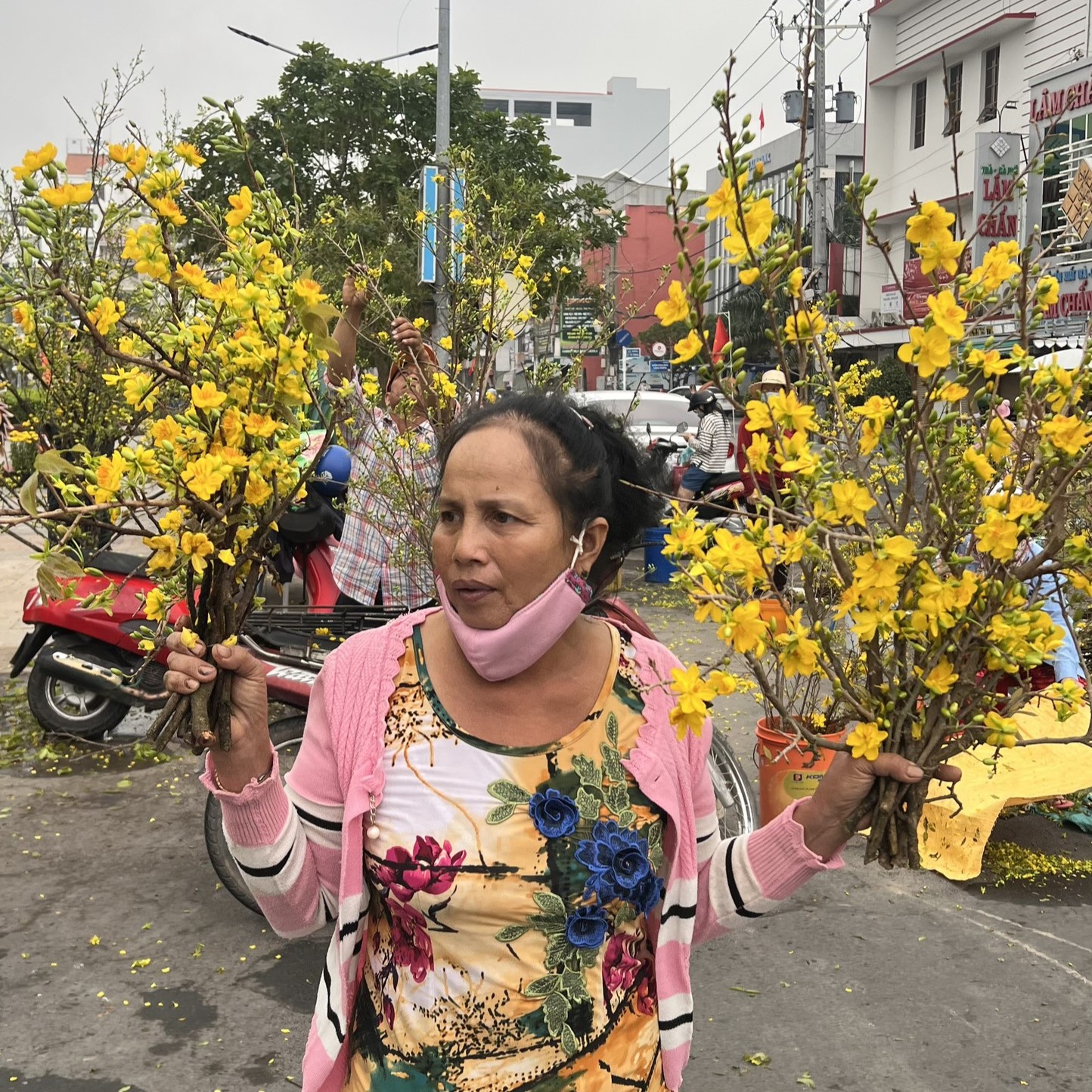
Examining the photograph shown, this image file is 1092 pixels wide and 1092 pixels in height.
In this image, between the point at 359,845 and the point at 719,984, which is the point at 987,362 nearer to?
the point at 359,845

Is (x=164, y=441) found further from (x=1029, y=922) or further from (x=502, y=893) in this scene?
(x=1029, y=922)

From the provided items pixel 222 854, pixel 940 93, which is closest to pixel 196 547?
pixel 222 854

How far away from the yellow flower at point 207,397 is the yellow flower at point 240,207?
0.39 metres

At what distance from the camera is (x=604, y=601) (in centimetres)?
231

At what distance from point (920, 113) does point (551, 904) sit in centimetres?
2898

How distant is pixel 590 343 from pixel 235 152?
138 inches

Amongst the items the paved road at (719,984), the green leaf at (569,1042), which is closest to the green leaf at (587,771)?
the green leaf at (569,1042)

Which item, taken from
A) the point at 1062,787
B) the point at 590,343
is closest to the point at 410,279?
the point at 590,343

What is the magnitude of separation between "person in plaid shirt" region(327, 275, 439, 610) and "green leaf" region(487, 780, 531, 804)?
268 cm

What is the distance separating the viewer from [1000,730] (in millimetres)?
1463

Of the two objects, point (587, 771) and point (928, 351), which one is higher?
point (928, 351)

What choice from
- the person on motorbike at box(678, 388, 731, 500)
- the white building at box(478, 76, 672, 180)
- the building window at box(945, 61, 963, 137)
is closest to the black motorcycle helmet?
the person on motorbike at box(678, 388, 731, 500)

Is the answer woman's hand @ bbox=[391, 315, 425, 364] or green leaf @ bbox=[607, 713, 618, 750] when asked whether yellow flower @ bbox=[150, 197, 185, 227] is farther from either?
woman's hand @ bbox=[391, 315, 425, 364]

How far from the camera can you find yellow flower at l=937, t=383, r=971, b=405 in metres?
1.52
